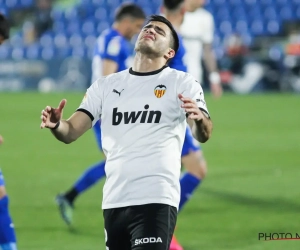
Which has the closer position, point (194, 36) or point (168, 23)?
point (168, 23)

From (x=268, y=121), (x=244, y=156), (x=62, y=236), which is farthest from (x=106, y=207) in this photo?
(x=268, y=121)

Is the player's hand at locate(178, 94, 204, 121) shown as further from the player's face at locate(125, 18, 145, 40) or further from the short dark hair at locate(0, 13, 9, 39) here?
the player's face at locate(125, 18, 145, 40)

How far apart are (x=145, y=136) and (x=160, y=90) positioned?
280 millimetres

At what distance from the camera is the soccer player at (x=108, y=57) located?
7.54m

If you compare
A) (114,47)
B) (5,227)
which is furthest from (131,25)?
(5,227)

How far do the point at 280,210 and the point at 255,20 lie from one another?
23.1m

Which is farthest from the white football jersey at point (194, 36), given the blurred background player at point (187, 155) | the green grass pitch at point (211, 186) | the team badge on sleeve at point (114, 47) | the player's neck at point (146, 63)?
the player's neck at point (146, 63)

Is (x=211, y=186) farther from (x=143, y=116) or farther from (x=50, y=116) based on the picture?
(x=50, y=116)

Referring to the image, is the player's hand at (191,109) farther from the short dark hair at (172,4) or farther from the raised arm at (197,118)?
the short dark hair at (172,4)

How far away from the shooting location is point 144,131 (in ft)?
13.7

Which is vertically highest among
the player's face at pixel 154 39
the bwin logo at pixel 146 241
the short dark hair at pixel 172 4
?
the short dark hair at pixel 172 4

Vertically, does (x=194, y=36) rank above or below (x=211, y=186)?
above

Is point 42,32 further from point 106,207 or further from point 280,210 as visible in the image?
point 106,207

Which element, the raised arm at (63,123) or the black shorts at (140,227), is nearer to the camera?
the black shorts at (140,227)
